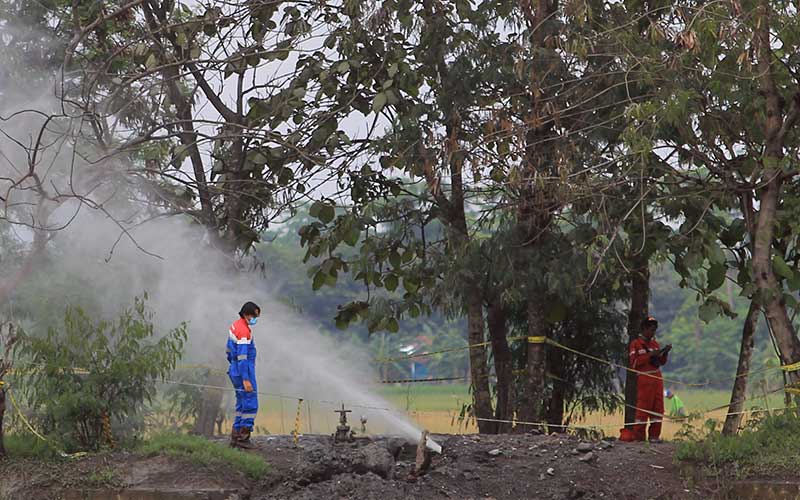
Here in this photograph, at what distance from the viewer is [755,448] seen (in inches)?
425

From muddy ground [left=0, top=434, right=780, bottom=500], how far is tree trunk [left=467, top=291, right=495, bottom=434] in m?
2.82

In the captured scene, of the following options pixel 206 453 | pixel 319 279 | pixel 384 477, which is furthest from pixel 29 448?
pixel 319 279

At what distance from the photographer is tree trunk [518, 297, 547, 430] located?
14.4 meters

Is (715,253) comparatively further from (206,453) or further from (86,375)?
(86,375)

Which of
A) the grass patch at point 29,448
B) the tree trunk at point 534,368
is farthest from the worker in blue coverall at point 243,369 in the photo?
the tree trunk at point 534,368

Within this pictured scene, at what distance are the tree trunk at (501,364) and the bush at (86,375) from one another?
202 inches

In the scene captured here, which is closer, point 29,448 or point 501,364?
point 29,448

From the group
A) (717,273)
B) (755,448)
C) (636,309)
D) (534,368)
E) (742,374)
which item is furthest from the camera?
(636,309)

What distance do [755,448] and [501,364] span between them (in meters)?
4.88

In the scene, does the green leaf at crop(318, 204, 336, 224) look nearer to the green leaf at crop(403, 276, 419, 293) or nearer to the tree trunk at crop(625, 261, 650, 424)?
the green leaf at crop(403, 276, 419, 293)

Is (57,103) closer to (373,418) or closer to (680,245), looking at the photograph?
(373,418)

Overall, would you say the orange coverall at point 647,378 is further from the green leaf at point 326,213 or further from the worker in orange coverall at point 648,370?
the green leaf at point 326,213

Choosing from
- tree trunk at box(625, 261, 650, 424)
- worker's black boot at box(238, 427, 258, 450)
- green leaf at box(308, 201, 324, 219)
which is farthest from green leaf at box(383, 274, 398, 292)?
tree trunk at box(625, 261, 650, 424)

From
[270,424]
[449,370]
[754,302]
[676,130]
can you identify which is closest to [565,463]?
[754,302]
